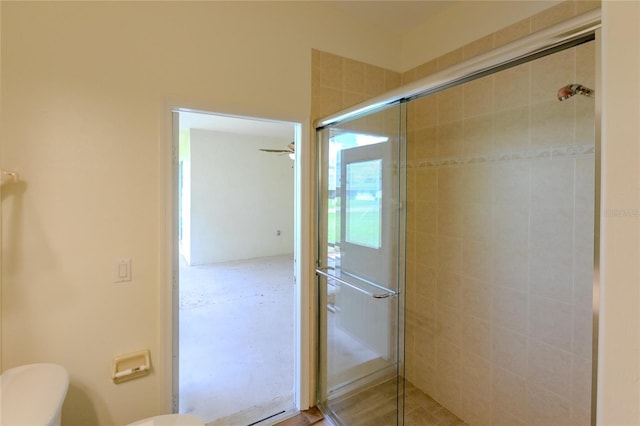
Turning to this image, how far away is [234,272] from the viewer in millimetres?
5289

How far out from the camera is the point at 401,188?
1673mm

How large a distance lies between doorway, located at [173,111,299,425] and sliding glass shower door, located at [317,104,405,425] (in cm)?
36

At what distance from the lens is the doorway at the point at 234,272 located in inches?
83.4

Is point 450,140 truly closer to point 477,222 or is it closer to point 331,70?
point 477,222

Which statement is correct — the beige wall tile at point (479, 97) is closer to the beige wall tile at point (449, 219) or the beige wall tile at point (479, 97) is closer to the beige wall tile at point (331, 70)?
the beige wall tile at point (449, 219)

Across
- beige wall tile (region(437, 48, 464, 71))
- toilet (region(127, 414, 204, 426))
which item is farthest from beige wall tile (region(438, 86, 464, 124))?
toilet (region(127, 414, 204, 426))

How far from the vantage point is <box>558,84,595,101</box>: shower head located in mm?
1363

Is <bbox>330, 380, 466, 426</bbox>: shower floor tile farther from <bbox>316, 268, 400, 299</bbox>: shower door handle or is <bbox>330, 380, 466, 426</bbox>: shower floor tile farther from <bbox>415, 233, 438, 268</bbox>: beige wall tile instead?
<bbox>415, 233, 438, 268</bbox>: beige wall tile

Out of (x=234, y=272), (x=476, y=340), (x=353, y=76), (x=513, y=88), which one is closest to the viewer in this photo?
(x=513, y=88)

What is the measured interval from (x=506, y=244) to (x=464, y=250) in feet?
0.87

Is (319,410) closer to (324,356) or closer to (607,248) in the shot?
(324,356)

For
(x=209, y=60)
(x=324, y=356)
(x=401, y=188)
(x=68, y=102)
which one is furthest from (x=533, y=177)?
(x=68, y=102)

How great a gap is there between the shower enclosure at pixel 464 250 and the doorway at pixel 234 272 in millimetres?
550

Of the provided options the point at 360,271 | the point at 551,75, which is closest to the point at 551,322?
the point at 360,271
